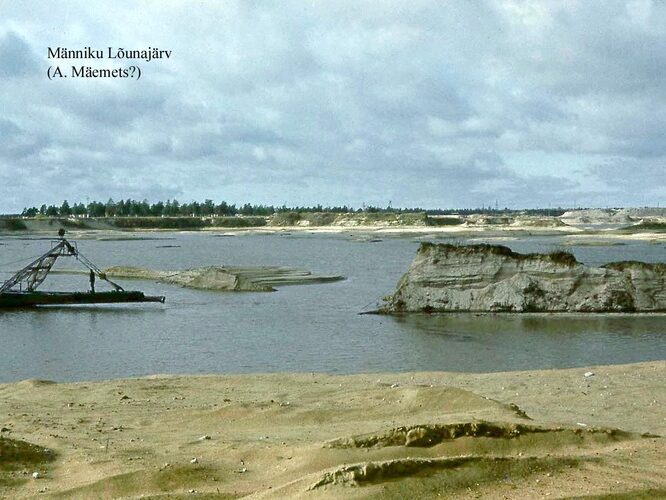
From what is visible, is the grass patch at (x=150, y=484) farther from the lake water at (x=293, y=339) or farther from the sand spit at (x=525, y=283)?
the sand spit at (x=525, y=283)

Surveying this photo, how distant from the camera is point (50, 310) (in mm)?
38312

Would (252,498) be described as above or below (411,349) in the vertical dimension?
above

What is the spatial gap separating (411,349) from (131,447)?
14.2 meters

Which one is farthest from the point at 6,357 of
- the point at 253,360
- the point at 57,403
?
the point at 57,403

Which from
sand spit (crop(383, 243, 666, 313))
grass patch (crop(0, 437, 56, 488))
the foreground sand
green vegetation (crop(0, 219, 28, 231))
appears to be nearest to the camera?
the foreground sand

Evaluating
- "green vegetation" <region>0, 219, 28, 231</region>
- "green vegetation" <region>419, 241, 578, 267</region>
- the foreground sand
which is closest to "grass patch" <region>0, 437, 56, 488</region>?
the foreground sand

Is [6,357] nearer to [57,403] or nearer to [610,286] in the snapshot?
[57,403]

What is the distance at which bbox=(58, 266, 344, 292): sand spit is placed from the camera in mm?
46844

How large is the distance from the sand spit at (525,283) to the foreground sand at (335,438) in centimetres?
A: 1501

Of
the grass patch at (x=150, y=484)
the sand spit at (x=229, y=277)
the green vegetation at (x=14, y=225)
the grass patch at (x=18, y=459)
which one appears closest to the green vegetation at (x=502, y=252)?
the sand spit at (x=229, y=277)

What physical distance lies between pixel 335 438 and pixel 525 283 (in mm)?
22986

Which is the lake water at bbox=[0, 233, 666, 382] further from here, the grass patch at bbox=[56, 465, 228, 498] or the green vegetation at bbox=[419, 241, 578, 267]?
the grass patch at bbox=[56, 465, 228, 498]

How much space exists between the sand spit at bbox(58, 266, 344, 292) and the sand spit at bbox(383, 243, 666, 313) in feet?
51.7

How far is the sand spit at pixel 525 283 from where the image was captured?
31.3 meters
